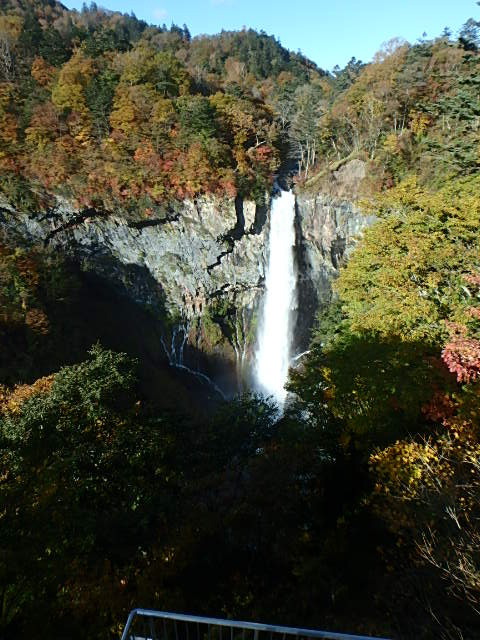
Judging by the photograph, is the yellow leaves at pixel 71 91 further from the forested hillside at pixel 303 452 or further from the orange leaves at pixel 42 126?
the forested hillside at pixel 303 452

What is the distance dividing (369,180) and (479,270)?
1633 cm

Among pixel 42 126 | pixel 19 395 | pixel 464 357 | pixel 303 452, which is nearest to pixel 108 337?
pixel 19 395

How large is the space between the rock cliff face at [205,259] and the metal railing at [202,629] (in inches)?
889

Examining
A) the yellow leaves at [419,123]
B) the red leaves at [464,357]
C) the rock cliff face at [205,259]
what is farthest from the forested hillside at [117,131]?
the red leaves at [464,357]

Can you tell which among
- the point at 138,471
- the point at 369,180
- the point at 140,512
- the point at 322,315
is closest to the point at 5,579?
the point at 140,512

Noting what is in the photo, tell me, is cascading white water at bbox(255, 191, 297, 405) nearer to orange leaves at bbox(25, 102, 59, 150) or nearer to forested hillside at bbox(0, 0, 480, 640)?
forested hillside at bbox(0, 0, 480, 640)

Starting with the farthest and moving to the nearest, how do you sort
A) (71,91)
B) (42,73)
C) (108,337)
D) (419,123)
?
(42,73)
(71,91)
(108,337)
(419,123)

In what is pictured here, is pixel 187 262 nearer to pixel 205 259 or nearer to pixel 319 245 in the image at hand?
pixel 205 259

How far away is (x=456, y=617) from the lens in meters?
5.90

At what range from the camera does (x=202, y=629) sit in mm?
7750

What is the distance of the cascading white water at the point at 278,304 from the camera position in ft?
98.8

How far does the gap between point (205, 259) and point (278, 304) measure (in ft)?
22.4

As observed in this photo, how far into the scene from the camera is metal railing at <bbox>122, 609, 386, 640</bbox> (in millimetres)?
3545

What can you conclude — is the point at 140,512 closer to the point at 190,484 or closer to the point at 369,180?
the point at 190,484
